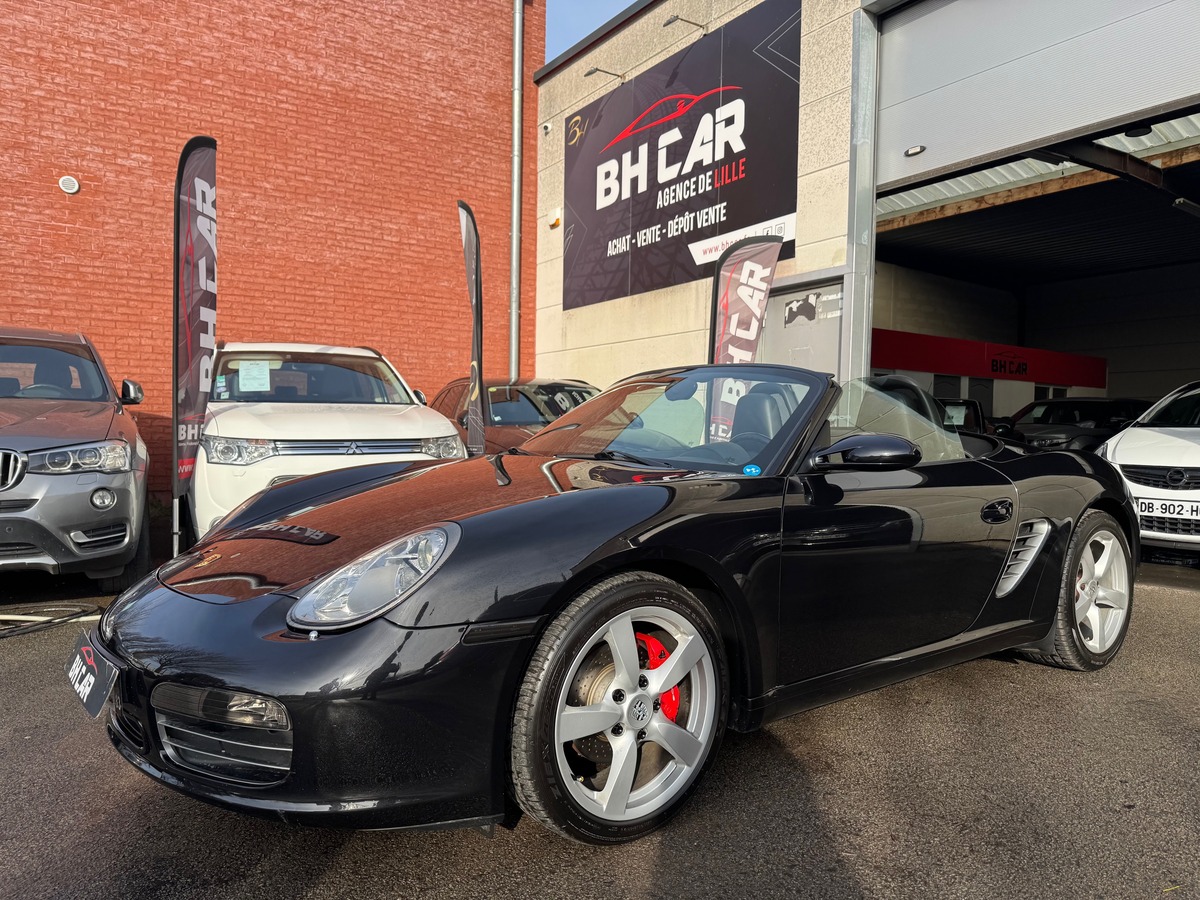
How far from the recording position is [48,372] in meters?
5.71

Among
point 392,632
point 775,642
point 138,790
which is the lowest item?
point 138,790

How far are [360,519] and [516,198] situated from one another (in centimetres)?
1171

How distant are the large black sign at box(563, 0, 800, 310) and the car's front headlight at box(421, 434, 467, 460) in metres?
5.19

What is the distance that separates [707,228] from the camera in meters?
10.7

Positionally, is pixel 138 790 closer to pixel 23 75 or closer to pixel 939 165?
pixel 939 165

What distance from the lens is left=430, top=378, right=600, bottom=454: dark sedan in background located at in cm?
779

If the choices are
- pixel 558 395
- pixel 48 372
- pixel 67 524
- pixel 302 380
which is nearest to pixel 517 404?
pixel 558 395

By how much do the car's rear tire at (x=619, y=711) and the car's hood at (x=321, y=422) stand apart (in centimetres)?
367

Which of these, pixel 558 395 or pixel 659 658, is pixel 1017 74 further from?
pixel 659 658

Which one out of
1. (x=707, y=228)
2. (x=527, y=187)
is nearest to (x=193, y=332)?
(x=707, y=228)

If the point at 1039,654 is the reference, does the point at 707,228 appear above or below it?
above

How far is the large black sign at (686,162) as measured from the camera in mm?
9688

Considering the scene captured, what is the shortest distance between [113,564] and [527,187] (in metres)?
10.6

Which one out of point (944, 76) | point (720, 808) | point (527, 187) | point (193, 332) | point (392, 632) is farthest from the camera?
point (527, 187)
